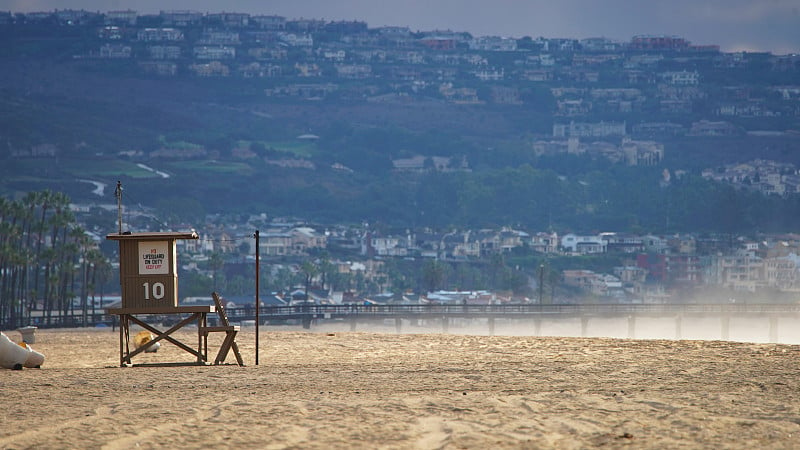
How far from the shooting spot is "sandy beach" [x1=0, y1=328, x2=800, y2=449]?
42.0ft

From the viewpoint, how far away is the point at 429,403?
14711 mm

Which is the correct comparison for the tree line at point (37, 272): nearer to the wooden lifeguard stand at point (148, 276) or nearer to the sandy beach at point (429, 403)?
the wooden lifeguard stand at point (148, 276)

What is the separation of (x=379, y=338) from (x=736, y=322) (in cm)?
6850

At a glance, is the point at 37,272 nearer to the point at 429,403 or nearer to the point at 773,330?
the point at 773,330

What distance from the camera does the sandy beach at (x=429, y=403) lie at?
12.8 metres

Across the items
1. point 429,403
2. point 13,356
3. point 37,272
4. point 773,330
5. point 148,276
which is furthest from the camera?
point 773,330

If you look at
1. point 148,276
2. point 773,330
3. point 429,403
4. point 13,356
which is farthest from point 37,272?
point 429,403

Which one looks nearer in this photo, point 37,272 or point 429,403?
point 429,403

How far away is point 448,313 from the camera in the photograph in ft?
241

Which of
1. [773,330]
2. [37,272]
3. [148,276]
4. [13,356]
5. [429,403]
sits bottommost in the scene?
[773,330]

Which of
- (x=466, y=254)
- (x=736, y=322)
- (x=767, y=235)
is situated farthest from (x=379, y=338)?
(x=767, y=235)

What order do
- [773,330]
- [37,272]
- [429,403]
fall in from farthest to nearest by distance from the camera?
[773,330] → [37,272] → [429,403]

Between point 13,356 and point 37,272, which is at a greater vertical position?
point 37,272

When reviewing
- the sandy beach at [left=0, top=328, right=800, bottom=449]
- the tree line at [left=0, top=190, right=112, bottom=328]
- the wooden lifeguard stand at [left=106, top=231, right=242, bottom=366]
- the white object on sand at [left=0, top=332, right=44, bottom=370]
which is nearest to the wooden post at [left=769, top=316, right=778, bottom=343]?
the tree line at [left=0, top=190, right=112, bottom=328]
